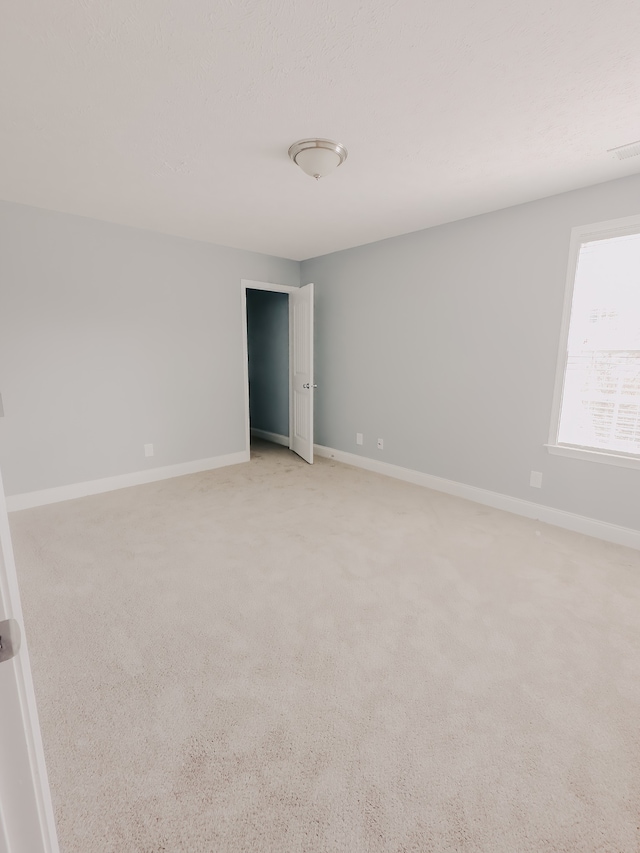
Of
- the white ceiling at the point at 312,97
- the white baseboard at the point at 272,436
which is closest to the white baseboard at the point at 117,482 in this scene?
the white baseboard at the point at 272,436

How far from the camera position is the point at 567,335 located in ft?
9.74

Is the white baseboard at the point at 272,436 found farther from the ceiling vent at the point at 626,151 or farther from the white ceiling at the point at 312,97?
the ceiling vent at the point at 626,151

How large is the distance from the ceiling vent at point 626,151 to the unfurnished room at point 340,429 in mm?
29

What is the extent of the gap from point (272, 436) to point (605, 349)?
13.8ft

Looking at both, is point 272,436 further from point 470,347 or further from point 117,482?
point 470,347

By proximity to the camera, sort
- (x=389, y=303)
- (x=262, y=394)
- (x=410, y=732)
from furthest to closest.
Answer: (x=262, y=394)
(x=389, y=303)
(x=410, y=732)

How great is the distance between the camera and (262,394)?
20.0 feet

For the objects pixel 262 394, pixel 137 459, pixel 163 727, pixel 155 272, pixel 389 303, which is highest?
pixel 155 272

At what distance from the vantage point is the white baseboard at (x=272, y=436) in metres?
5.74

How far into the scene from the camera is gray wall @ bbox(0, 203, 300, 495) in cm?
327

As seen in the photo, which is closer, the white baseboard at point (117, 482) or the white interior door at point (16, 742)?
the white interior door at point (16, 742)

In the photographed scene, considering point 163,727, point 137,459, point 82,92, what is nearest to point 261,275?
point 137,459

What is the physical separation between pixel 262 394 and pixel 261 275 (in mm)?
1894

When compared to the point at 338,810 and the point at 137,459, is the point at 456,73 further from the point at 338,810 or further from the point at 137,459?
the point at 137,459
